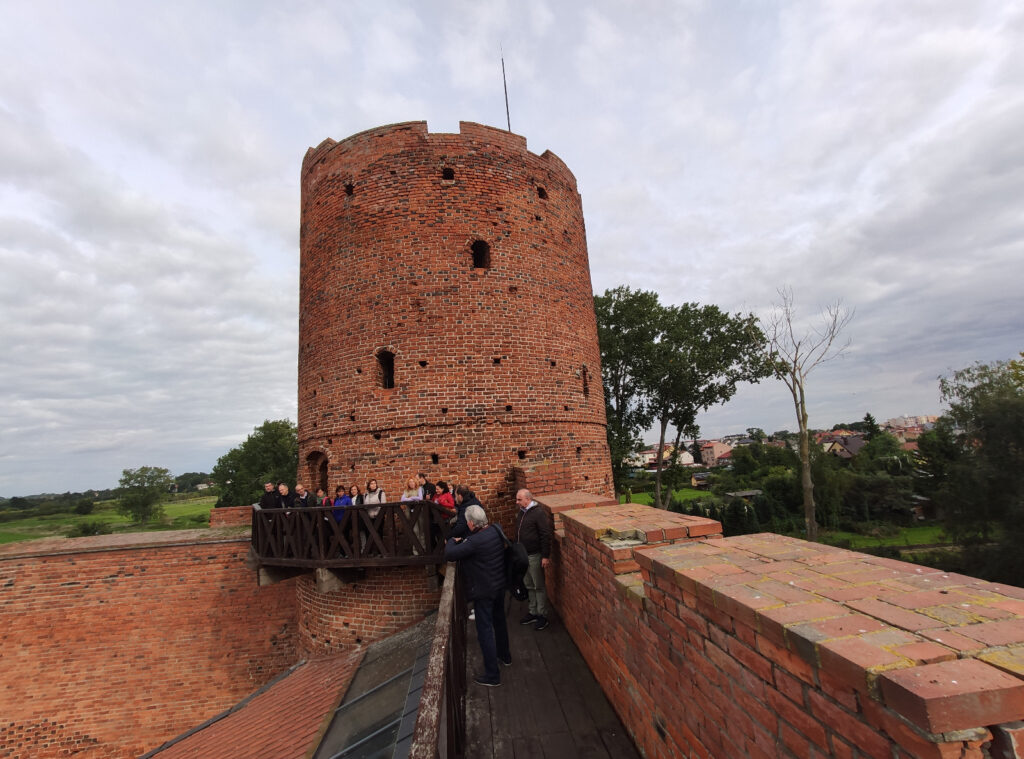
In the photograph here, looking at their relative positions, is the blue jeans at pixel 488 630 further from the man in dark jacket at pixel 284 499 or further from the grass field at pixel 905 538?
the grass field at pixel 905 538

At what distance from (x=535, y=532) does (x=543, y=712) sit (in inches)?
66.0

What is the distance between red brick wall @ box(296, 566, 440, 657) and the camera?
7332mm

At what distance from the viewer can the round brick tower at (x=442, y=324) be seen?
800 cm

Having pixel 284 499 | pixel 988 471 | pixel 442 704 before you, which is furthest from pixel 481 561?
pixel 988 471

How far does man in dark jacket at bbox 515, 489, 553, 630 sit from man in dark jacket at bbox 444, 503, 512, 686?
2.65ft

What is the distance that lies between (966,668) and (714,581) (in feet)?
3.20

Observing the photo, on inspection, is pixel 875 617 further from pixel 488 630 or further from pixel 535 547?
pixel 535 547

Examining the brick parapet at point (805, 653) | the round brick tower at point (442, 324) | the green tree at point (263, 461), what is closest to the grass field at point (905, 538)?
the round brick tower at point (442, 324)

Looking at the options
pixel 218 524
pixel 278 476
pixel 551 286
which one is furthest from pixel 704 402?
pixel 278 476

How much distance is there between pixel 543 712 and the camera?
3.35m

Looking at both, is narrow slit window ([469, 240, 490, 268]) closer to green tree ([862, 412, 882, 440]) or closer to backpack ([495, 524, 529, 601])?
backpack ([495, 524, 529, 601])

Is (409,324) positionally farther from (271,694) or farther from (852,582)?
(852,582)

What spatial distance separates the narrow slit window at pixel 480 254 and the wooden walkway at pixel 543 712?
21.3 ft

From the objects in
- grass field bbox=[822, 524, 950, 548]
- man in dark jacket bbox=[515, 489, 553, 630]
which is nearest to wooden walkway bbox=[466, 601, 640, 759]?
man in dark jacket bbox=[515, 489, 553, 630]
